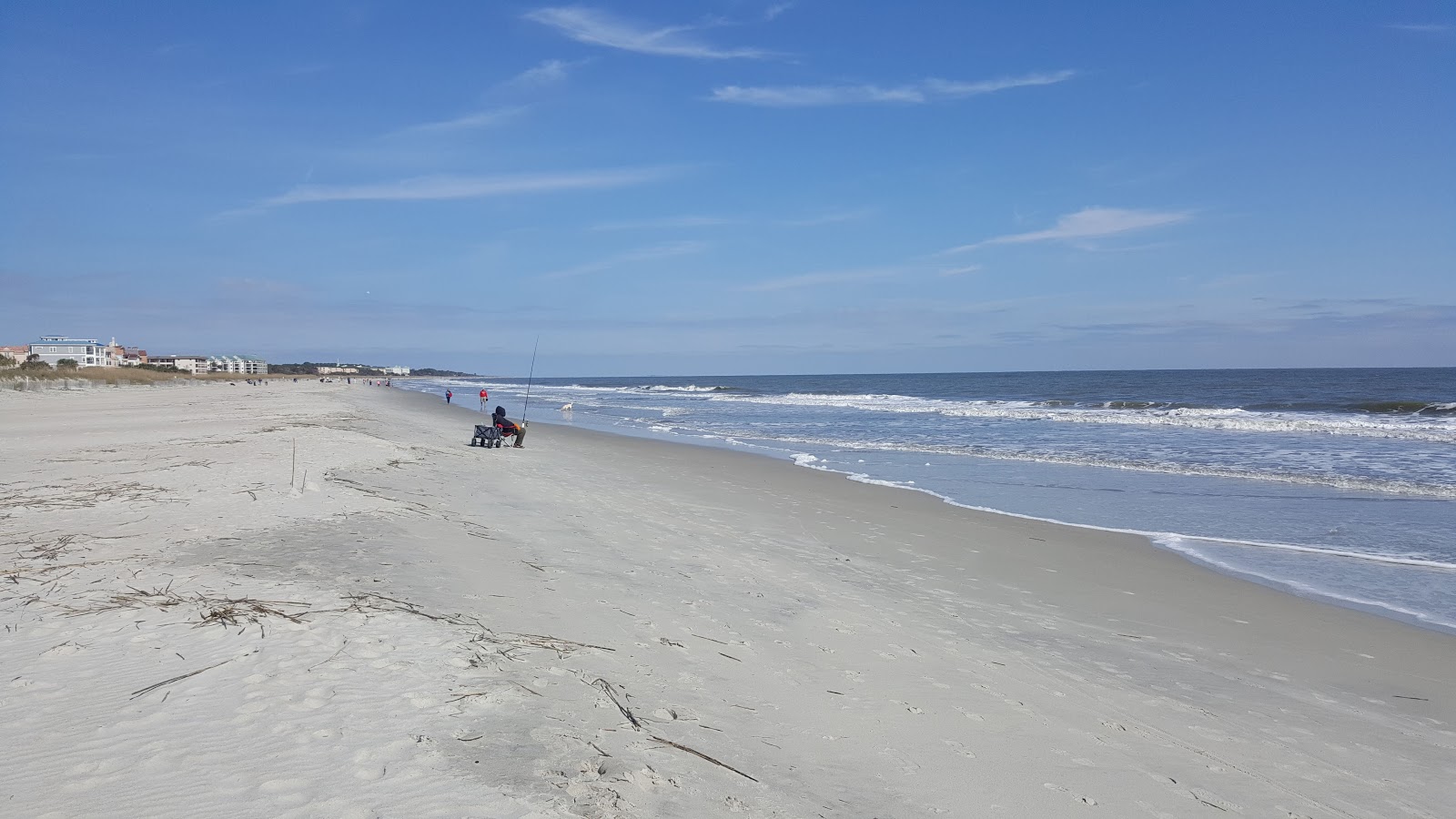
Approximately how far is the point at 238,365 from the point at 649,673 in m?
175

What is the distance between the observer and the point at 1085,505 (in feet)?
38.5

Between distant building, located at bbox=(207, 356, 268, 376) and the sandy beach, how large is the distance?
524 feet

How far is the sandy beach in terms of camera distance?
3068 mm

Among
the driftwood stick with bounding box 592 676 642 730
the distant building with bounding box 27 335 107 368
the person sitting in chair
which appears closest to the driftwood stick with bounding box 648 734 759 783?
the driftwood stick with bounding box 592 676 642 730

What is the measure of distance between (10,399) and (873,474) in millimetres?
35283

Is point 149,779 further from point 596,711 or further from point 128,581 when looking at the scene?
point 128,581

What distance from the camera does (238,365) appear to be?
15112 cm

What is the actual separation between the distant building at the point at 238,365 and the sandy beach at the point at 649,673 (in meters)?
160

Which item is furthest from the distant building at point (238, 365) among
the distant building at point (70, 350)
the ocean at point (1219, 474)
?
the ocean at point (1219, 474)

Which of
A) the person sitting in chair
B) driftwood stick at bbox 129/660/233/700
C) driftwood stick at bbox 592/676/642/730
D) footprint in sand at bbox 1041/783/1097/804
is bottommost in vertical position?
footprint in sand at bbox 1041/783/1097/804

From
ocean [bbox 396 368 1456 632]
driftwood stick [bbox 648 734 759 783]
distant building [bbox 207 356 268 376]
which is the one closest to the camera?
driftwood stick [bbox 648 734 759 783]

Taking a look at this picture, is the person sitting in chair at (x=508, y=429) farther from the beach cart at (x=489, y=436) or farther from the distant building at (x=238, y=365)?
the distant building at (x=238, y=365)

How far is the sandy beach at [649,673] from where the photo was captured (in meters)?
3.07

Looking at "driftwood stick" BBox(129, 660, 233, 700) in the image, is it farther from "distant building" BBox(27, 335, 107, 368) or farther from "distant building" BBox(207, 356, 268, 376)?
"distant building" BBox(207, 356, 268, 376)
